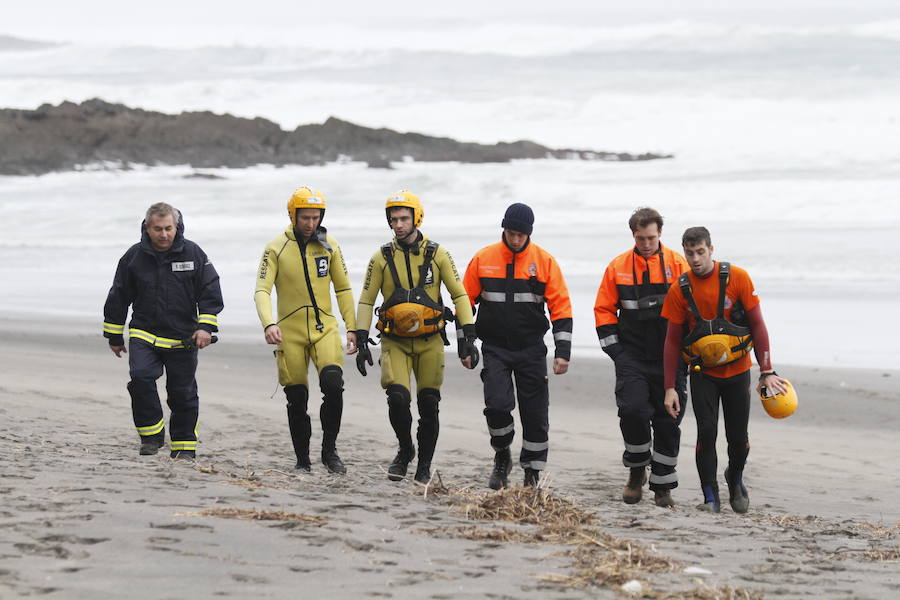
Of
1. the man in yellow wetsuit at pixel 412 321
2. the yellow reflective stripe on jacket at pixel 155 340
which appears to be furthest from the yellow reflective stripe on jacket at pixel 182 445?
the man in yellow wetsuit at pixel 412 321

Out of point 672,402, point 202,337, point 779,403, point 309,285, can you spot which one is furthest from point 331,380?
point 779,403

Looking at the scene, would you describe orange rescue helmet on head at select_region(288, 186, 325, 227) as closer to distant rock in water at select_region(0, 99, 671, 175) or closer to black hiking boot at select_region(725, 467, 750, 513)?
black hiking boot at select_region(725, 467, 750, 513)

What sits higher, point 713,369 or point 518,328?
point 518,328

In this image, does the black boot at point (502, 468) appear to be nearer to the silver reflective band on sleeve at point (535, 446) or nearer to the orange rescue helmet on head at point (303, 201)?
the silver reflective band on sleeve at point (535, 446)

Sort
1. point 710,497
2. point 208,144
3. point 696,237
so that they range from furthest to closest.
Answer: point 208,144
point 710,497
point 696,237

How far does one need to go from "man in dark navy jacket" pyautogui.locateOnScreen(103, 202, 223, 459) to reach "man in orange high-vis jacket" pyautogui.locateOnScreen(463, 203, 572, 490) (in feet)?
5.22

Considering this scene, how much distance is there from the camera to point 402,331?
7.02m

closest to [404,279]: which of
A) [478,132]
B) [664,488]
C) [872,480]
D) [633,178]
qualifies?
[664,488]

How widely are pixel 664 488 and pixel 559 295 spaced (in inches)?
49.6

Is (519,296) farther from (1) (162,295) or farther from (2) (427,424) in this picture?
(1) (162,295)

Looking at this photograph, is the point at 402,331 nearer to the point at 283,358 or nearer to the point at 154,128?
the point at 283,358

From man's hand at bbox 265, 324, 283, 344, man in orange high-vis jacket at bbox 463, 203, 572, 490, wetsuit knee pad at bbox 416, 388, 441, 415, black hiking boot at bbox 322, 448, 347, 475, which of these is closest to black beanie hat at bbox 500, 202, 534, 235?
man in orange high-vis jacket at bbox 463, 203, 572, 490

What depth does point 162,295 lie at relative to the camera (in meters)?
7.05

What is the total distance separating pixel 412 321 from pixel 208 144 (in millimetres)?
43031
